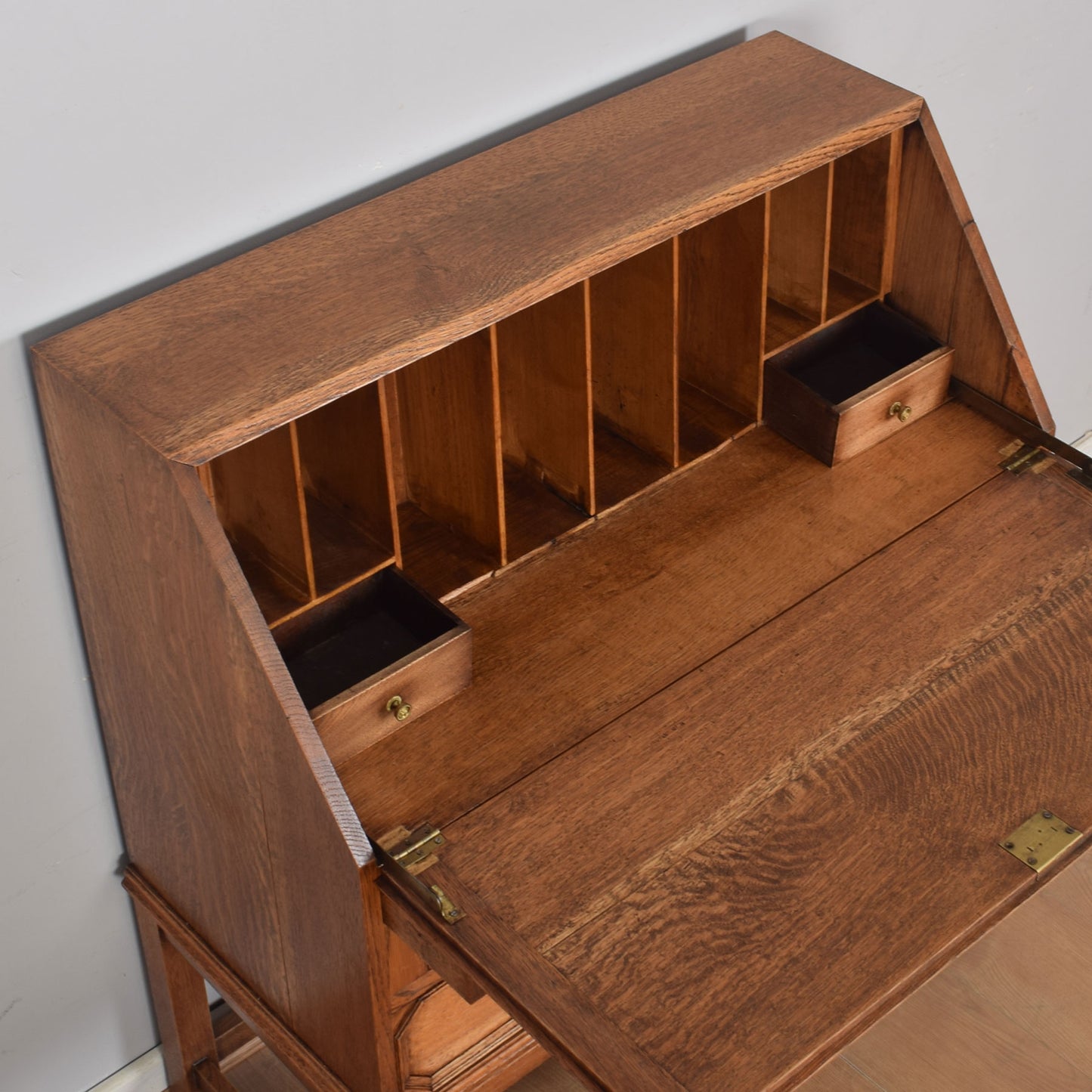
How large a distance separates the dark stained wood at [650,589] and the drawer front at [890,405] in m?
0.02

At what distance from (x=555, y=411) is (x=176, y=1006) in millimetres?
990

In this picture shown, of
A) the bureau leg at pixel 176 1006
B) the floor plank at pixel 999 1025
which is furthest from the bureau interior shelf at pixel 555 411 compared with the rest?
the floor plank at pixel 999 1025

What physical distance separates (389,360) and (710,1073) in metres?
0.69

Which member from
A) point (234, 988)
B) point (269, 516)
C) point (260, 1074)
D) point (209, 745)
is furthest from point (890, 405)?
point (260, 1074)

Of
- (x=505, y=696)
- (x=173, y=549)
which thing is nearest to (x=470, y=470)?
(x=505, y=696)

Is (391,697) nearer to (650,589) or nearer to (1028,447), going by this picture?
(650,589)

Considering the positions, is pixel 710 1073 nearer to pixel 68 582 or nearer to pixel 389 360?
pixel 389 360

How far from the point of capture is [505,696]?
1.60 m

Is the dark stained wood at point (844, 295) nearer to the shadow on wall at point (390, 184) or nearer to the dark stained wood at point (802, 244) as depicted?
the dark stained wood at point (802, 244)

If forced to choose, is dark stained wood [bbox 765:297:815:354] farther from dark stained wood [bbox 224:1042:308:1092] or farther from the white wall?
dark stained wood [bbox 224:1042:308:1092]

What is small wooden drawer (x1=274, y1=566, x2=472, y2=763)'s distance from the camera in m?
1.50

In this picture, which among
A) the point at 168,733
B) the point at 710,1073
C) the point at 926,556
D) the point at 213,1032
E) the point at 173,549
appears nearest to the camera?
the point at 710,1073

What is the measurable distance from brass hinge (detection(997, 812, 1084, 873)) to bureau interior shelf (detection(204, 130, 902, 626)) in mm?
631

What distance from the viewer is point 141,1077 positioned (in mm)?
2156
